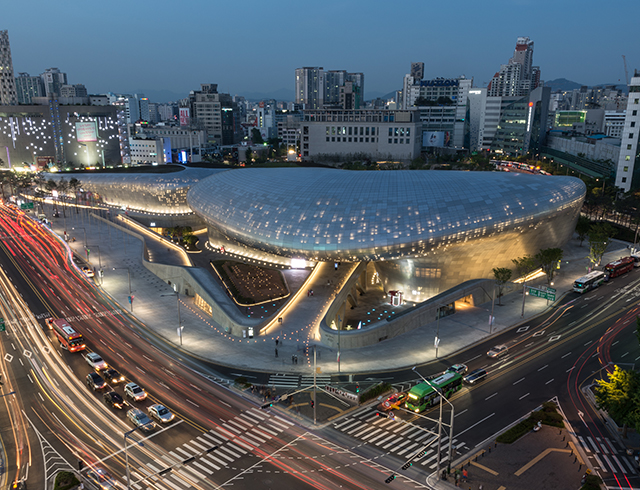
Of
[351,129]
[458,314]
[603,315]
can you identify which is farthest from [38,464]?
[351,129]

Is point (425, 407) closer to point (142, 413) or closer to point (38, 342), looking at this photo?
point (142, 413)

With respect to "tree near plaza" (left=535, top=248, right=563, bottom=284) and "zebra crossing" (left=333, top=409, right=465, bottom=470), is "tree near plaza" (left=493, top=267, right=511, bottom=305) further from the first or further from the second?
"zebra crossing" (left=333, top=409, right=465, bottom=470)

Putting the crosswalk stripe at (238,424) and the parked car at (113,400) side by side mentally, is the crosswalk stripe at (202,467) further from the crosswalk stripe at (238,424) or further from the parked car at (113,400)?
the parked car at (113,400)

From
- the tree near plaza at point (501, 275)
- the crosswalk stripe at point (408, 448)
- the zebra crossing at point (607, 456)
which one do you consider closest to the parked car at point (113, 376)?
the crosswalk stripe at point (408, 448)

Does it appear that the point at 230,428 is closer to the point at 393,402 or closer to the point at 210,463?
the point at 210,463

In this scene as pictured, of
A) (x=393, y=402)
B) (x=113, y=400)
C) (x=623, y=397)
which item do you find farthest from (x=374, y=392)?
(x=113, y=400)

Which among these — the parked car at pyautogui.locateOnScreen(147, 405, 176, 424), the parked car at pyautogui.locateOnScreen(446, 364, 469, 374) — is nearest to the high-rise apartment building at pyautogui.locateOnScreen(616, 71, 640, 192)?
the parked car at pyautogui.locateOnScreen(446, 364, 469, 374)
